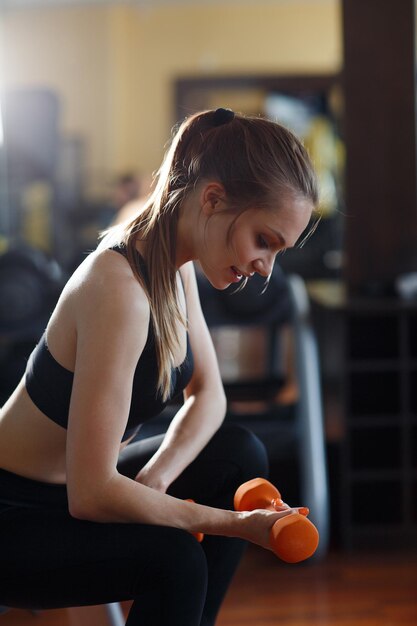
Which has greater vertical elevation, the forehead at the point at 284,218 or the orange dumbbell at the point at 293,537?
the forehead at the point at 284,218

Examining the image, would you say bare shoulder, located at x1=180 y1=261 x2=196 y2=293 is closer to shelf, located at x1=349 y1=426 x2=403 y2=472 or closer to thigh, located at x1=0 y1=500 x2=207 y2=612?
thigh, located at x1=0 y1=500 x2=207 y2=612

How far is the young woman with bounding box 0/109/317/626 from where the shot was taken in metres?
0.99

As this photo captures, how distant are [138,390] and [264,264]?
221 mm

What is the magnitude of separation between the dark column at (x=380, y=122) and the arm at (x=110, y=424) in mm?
1578

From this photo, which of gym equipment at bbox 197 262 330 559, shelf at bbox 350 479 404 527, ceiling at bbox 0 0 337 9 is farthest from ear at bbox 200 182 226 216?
ceiling at bbox 0 0 337 9

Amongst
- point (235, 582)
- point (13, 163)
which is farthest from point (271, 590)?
point (13, 163)

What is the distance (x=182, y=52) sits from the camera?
7.55 m

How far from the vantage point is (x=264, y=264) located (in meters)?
1.08

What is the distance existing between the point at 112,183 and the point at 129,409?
20.0 ft

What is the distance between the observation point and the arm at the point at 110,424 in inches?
38.7

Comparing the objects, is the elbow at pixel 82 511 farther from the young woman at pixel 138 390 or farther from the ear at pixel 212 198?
the ear at pixel 212 198

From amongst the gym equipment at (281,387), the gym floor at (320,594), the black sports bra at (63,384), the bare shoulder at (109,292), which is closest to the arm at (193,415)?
the black sports bra at (63,384)

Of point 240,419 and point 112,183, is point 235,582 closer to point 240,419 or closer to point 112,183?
point 240,419

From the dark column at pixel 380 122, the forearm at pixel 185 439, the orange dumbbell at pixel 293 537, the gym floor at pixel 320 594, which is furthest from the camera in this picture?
the dark column at pixel 380 122
